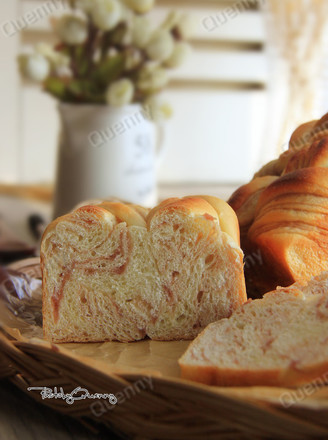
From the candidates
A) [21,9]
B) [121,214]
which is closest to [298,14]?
[21,9]

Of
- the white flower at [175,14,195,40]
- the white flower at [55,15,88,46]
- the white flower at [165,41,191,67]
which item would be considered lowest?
the white flower at [165,41,191,67]

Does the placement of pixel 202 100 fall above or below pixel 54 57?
below

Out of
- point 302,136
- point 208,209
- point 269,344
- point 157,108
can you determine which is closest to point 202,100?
point 157,108

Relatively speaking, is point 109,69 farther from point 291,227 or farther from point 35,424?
point 35,424

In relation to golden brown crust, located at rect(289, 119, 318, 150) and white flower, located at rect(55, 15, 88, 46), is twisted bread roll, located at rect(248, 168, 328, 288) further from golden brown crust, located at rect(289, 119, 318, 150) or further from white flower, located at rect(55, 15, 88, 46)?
white flower, located at rect(55, 15, 88, 46)

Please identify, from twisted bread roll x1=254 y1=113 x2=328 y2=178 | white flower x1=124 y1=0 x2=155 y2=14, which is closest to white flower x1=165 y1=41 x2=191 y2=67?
white flower x1=124 y1=0 x2=155 y2=14

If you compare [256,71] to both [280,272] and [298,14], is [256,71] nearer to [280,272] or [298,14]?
[298,14]
